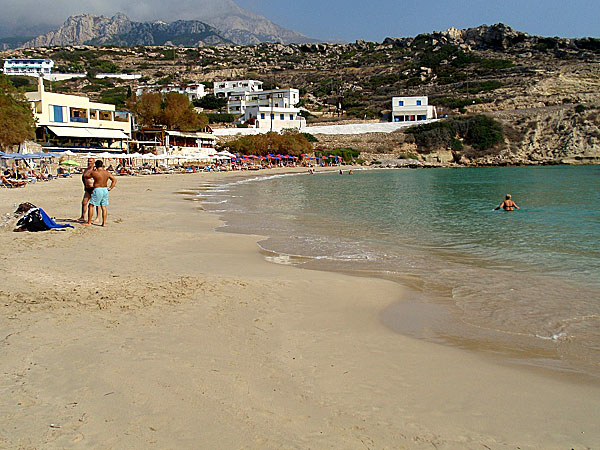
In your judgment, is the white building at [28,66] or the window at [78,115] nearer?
the window at [78,115]

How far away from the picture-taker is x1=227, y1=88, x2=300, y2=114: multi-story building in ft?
294

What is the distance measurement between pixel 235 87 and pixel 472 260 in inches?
4020

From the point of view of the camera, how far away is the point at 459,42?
112m

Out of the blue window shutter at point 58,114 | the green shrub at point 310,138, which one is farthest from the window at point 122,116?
the green shrub at point 310,138

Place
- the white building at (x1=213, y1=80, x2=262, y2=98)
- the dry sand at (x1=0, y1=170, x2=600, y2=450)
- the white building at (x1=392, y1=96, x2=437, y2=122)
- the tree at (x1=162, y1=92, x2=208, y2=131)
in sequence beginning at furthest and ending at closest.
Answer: the white building at (x1=213, y1=80, x2=262, y2=98) → the white building at (x1=392, y1=96, x2=437, y2=122) → the tree at (x1=162, y1=92, x2=208, y2=131) → the dry sand at (x1=0, y1=170, x2=600, y2=450)

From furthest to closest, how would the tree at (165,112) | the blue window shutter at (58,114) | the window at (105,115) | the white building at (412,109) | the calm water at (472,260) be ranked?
the white building at (412,109), the tree at (165,112), the window at (105,115), the blue window shutter at (58,114), the calm water at (472,260)

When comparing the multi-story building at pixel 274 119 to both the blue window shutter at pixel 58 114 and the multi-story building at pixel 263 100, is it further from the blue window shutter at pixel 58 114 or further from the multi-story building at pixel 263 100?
the blue window shutter at pixel 58 114

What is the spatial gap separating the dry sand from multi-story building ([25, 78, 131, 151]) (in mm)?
44796

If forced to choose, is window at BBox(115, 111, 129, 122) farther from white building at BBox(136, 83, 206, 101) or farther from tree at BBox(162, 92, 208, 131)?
white building at BBox(136, 83, 206, 101)

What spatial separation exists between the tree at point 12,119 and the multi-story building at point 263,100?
52.4 m

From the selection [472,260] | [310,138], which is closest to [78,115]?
[310,138]

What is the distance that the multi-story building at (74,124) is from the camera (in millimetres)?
46000

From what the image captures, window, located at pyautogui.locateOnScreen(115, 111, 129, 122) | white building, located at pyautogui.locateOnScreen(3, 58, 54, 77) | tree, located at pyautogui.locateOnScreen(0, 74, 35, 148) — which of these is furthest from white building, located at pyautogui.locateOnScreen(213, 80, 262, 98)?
tree, located at pyautogui.locateOnScreen(0, 74, 35, 148)

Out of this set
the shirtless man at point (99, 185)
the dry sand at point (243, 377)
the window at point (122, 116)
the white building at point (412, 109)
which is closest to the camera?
the dry sand at point (243, 377)
